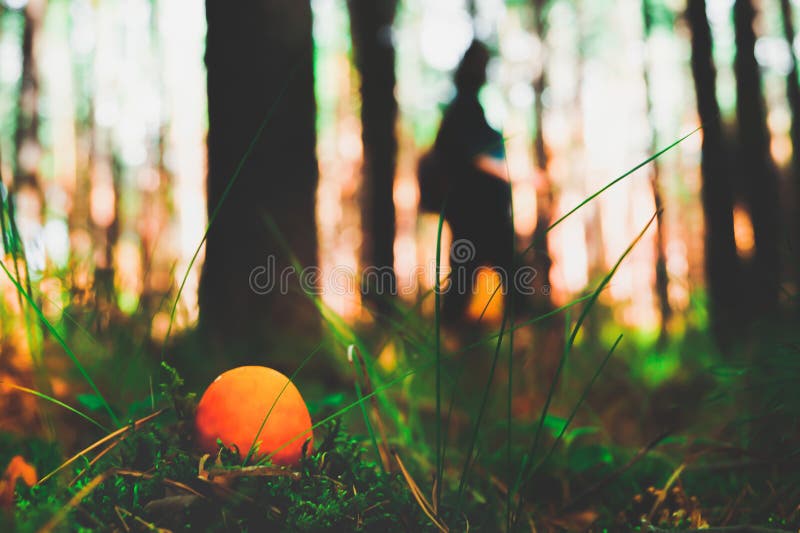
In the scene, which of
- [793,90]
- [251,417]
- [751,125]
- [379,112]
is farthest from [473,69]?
[793,90]

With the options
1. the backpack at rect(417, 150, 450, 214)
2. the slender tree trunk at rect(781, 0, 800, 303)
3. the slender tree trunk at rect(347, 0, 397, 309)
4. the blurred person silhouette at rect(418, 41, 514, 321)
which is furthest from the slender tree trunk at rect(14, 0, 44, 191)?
the slender tree trunk at rect(781, 0, 800, 303)

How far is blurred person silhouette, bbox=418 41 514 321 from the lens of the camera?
14.9 feet

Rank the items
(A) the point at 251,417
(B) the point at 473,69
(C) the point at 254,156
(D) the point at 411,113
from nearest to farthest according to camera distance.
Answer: (A) the point at 251,417 → (C) the point at 254,156 → (B) the point at 473,69 → (D) the point at 411,113

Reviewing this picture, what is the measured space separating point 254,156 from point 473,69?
2.47 meters

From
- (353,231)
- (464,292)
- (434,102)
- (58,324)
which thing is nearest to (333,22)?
(434,102)

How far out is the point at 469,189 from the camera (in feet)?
15.3

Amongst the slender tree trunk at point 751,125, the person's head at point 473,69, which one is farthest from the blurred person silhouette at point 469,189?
the slender tree trunk at point 751,125

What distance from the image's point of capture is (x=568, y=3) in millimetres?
18688

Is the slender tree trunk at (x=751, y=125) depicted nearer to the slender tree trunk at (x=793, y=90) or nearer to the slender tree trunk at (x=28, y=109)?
the slender tree trunk at (x=793, y=90)

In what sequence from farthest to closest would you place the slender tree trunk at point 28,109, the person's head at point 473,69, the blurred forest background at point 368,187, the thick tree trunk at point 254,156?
the slender tree trunk at point 28,109 < the person's head at point 473,69 < the thick tree trunk at point 254,156 < the blurred forest background at point 368,187

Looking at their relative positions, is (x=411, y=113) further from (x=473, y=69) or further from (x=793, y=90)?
(x=473, y=69)

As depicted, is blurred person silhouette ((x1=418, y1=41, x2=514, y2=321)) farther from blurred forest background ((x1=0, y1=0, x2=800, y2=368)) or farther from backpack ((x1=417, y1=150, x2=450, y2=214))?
blurred forest background ((x1=0, y1=0, x2=800, y2=368))

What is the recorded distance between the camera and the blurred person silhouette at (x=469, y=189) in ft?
14.9

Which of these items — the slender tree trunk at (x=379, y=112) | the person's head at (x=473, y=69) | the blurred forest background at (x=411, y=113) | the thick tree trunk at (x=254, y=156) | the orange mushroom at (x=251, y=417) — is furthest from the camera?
the blurred forest background at (x=411, y=113)
